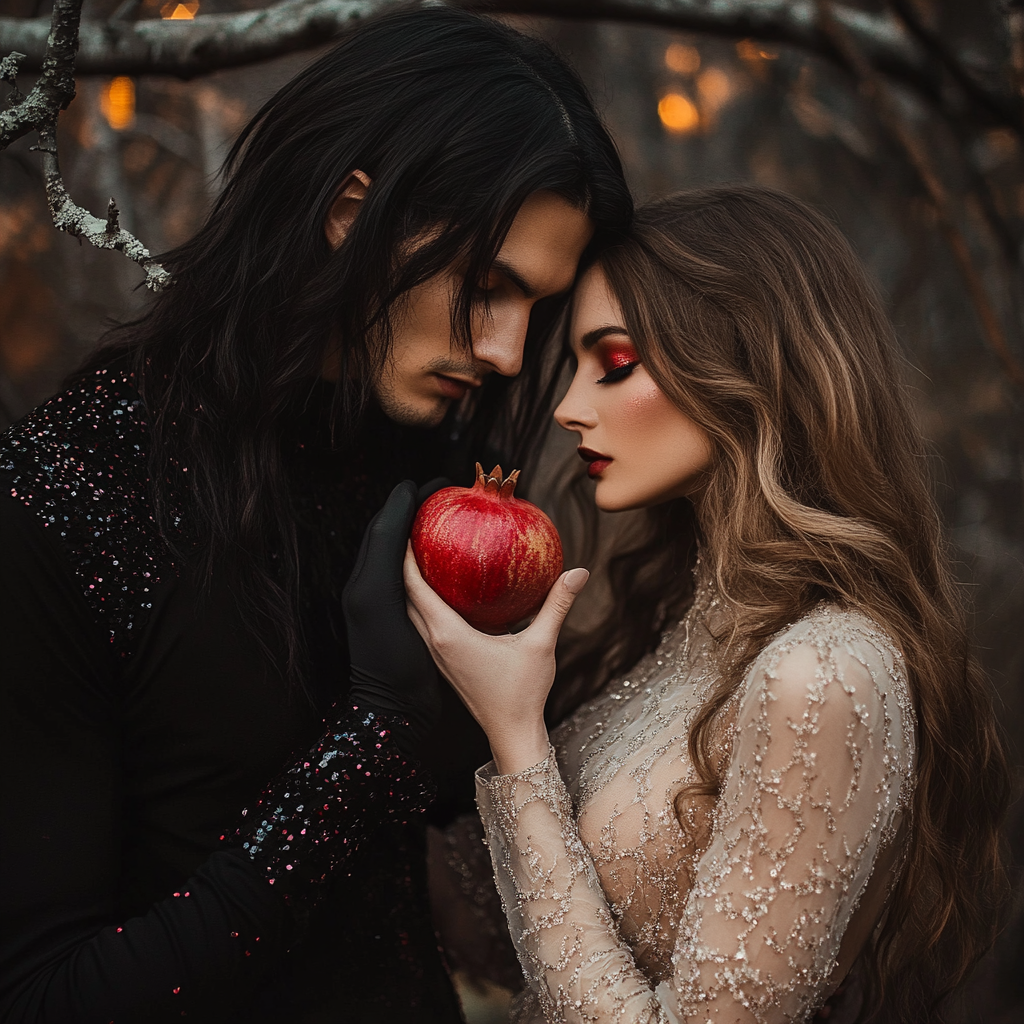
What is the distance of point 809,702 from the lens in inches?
49.8

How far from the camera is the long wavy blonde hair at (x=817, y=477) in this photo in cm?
154

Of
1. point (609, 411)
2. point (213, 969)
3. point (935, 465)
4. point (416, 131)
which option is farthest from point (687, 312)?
point (935, 465)

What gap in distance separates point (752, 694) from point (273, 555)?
0.93m

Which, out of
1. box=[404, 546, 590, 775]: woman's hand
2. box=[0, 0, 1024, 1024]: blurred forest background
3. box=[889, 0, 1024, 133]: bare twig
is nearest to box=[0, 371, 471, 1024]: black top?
box=[404, 546, 590, 775]: woman's hand

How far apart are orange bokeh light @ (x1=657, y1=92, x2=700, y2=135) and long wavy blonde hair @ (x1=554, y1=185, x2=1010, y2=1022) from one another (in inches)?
52.8

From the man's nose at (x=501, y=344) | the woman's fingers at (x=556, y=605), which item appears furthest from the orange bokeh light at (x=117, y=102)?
the woman's fingers at (x=556, y=605)

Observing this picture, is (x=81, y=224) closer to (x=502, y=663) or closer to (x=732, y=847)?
(x=502, y=663)

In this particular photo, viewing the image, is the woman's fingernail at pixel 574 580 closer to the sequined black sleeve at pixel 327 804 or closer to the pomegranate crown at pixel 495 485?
the pomegranate crown at pixel 495 485

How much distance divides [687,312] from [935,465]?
188cm

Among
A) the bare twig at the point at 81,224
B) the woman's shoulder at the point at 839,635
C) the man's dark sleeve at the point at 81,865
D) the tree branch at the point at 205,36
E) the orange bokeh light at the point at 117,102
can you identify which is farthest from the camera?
the orange bokeh light at the point at 117,102

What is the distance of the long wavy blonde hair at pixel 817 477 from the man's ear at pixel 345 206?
517 mm

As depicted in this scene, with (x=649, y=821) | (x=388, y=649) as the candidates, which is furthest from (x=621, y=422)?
(x=649, y=821)

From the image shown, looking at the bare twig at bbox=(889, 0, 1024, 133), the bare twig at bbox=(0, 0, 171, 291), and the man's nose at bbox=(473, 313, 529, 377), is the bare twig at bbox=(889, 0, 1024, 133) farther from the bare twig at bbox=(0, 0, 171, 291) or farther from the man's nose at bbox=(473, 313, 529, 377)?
the bare twig at bbox=(0, 0, 171, 291)

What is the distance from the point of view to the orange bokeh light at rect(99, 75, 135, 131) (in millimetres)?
2420
